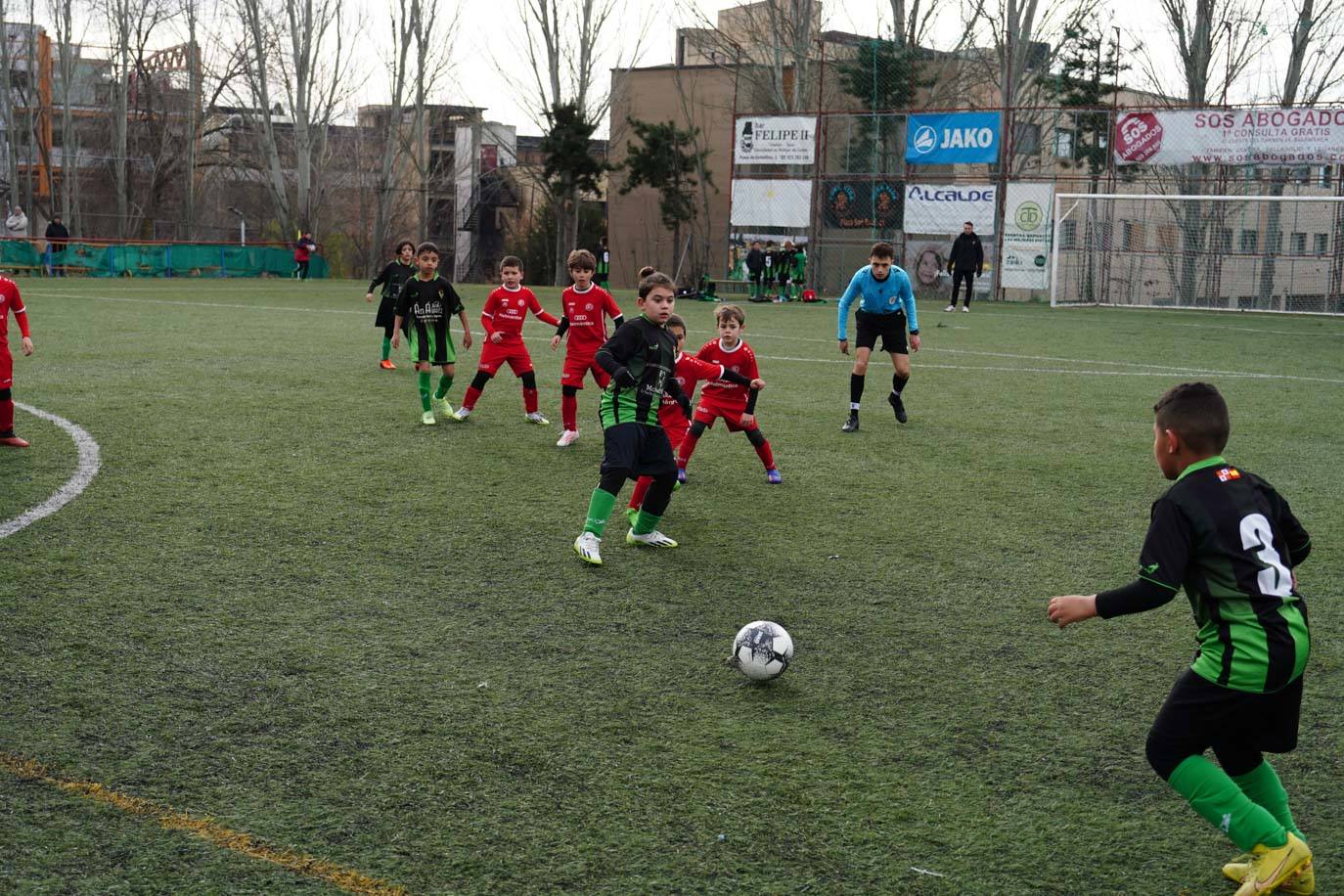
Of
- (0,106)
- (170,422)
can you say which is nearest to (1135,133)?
(170,422)

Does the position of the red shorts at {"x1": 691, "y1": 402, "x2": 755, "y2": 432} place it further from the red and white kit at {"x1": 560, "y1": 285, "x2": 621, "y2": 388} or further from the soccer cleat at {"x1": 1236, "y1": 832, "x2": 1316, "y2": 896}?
the soccer cleat at {"x1": 1236, "y1": 832, "x2": 1316, "y2": 896}

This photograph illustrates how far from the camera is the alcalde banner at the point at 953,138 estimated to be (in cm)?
3184

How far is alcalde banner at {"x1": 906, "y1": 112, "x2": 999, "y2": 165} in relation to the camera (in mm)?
31844

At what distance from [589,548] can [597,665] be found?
5.23 feet

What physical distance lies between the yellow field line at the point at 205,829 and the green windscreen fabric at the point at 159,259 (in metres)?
36.9

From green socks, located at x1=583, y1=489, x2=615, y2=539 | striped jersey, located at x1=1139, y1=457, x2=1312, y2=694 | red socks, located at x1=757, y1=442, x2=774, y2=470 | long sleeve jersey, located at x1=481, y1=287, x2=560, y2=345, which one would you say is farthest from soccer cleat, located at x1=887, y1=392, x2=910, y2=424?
striped jersey, located at x1=1139, y1=457, x2=1312, y2=694

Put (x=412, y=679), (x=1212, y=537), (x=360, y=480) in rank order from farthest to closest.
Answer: (x=360, y=480), (x=412, y=679), (x=1212, y=537)

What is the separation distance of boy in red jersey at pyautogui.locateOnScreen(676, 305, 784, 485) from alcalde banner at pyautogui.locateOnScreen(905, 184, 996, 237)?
24.6 meters

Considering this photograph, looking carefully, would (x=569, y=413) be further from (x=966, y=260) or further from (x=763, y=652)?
(x=966, y=260)

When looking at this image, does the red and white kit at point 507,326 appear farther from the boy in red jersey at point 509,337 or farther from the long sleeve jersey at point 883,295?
the long sleeve jersey at point 883,295

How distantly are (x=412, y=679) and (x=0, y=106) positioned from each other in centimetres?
5007

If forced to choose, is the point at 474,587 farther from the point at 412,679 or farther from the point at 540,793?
the point at 540,793

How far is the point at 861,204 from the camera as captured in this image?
1342 inches

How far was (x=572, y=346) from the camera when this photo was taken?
1065 centimetres
